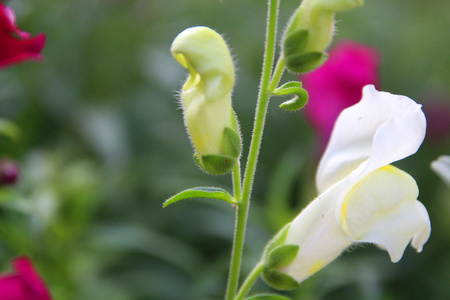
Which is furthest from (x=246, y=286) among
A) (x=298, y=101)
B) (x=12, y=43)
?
(x=12, y=43)

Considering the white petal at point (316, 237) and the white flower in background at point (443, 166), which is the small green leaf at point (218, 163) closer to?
the white petal at point (316, 237)

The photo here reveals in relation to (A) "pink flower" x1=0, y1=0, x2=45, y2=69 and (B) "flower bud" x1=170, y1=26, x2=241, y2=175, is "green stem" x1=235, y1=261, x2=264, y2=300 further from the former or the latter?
(A) "pink flower" x1=0, y1=0, x2=45, y2=69

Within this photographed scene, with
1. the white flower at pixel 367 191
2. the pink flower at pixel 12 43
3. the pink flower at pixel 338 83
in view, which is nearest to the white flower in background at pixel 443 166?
the white flower at pixel 367 191

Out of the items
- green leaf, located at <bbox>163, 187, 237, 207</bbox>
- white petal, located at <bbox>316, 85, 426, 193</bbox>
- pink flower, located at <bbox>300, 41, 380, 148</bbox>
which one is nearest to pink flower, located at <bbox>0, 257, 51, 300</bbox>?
green leaf, located at <bbox>163, 187, 237, 207</bbox>

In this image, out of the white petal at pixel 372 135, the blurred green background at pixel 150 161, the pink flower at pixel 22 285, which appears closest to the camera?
the white petal at pixel 372 135

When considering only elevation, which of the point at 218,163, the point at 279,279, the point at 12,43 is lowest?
the point at 279,279

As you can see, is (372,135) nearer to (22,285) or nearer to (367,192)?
(367,192)
